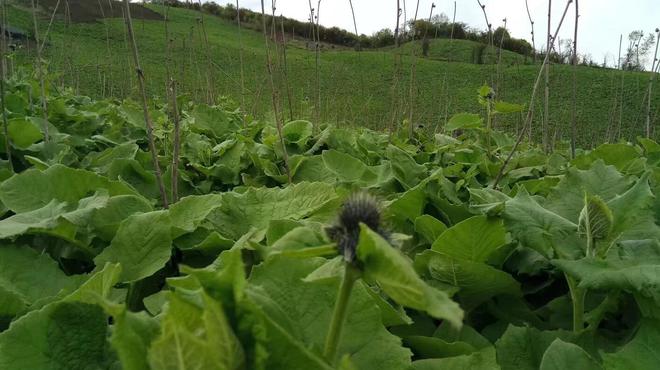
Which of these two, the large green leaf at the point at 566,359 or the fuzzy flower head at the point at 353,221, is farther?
the large green leaf at the point at 566,359

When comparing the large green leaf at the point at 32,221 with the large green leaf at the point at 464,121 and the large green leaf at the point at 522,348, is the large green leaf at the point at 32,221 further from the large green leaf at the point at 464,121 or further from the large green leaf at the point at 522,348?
the large green leaf at the point at 464,121

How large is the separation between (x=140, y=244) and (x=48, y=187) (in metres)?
0.38

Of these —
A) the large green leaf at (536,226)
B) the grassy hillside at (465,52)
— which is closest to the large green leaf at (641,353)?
the large green leaf at (536,226)

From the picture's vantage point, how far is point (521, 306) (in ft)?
3.96

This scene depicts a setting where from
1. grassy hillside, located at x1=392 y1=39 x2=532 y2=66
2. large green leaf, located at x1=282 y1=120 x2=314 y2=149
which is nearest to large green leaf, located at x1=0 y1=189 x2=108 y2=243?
large green leaf, located at x1=282 y1=120 x2=314 y2=149

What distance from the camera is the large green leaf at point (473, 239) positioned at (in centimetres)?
111

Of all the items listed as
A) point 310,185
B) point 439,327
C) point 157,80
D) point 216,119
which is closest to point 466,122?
point 216,119

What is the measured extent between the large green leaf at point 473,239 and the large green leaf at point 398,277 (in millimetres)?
625

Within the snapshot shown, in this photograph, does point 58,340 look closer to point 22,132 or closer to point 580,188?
point 580,188

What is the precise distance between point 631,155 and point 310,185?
4.15 ft

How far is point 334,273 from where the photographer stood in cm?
56

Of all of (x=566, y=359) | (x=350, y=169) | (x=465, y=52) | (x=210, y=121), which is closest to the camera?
(x=566, y=359)

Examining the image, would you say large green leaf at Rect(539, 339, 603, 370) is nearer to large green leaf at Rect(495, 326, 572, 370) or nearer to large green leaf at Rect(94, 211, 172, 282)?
large green leaf at Rect(495, 326, 572, 370)

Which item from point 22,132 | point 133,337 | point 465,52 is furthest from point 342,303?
point 465,52
